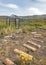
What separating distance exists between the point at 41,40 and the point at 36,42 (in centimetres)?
45

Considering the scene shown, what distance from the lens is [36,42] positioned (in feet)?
31.1

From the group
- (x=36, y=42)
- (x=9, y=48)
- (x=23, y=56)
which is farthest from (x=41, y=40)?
(x=23, y=56)

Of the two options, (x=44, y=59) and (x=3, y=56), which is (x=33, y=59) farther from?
(x=3, y=56)

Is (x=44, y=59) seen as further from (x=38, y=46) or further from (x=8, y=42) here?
(x=8, y=42)

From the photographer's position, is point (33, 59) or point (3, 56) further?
point (3, 56)

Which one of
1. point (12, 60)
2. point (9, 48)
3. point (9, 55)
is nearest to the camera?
point (12, 60)

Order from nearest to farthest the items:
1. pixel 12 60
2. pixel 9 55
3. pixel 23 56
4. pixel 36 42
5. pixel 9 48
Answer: pixel 23 56, pixel 12 60, pixel 9 55, pixel 9 48, pixel 36 42

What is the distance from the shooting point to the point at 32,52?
804cm

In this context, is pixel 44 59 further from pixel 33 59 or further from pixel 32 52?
pixel 32 52

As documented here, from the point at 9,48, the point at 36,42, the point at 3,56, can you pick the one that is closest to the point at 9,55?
the point at 3,56

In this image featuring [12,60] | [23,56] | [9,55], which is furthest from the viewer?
[9,55]

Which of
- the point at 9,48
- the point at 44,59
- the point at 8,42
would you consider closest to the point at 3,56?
the point at 9,48

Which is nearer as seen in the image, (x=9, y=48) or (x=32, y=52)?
(x=32, y=52)

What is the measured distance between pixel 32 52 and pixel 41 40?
6.24 ft
